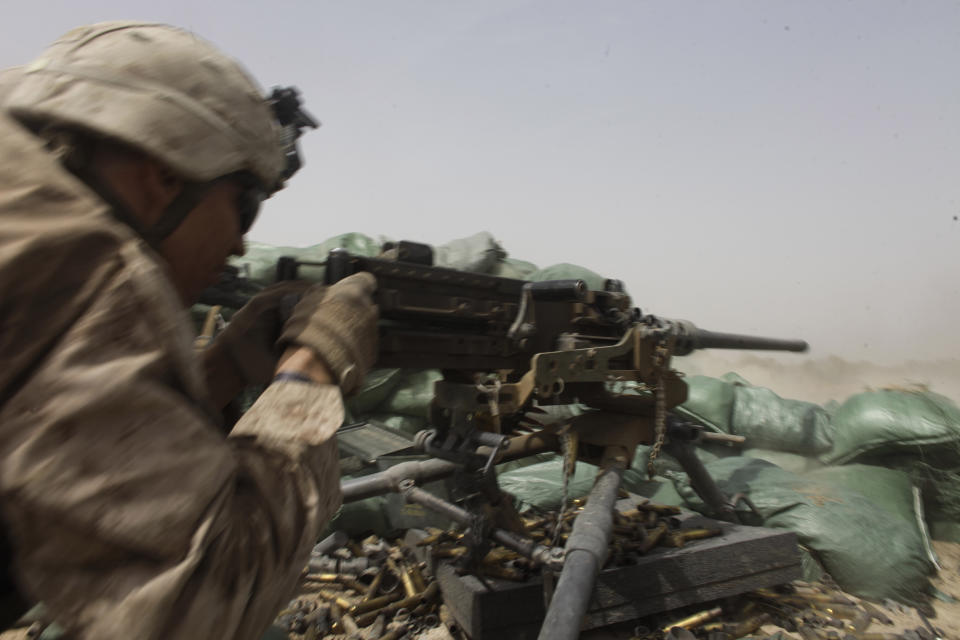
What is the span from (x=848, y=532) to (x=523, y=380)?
2.40 metres

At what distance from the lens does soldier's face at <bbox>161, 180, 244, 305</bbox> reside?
1.02 meters

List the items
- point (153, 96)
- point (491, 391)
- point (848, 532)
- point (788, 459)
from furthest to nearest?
1. point (788, 459)
2. point (848, 532)
3. point (491, 391)
4. point (153, 96)

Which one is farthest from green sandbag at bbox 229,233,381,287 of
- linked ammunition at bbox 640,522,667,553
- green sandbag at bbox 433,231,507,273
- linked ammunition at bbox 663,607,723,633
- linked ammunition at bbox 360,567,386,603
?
linked ammunition at bbox 663,607,723,633

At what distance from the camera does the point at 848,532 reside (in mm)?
3490

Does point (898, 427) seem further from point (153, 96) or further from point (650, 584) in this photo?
point (153, 96)

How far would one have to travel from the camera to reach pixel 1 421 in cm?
64

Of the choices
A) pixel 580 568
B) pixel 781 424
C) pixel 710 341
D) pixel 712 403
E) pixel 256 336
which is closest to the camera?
pixel 256 336

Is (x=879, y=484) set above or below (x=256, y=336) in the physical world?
below

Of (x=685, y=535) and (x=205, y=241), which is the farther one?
(x=685, y=535)

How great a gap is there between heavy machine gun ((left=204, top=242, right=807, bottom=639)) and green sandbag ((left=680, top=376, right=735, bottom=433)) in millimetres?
1779

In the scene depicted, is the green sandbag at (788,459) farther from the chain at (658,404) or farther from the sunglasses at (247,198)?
the sunglasses at (247,198)

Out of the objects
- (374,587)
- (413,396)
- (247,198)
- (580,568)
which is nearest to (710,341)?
(580,568)

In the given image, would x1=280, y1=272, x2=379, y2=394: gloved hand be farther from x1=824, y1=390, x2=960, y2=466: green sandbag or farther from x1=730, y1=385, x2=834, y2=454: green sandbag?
x1=730, y1=385, x2=834, y2=454: green sandbag

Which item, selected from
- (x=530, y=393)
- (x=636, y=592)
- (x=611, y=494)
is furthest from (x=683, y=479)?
(x=530, y=393)
